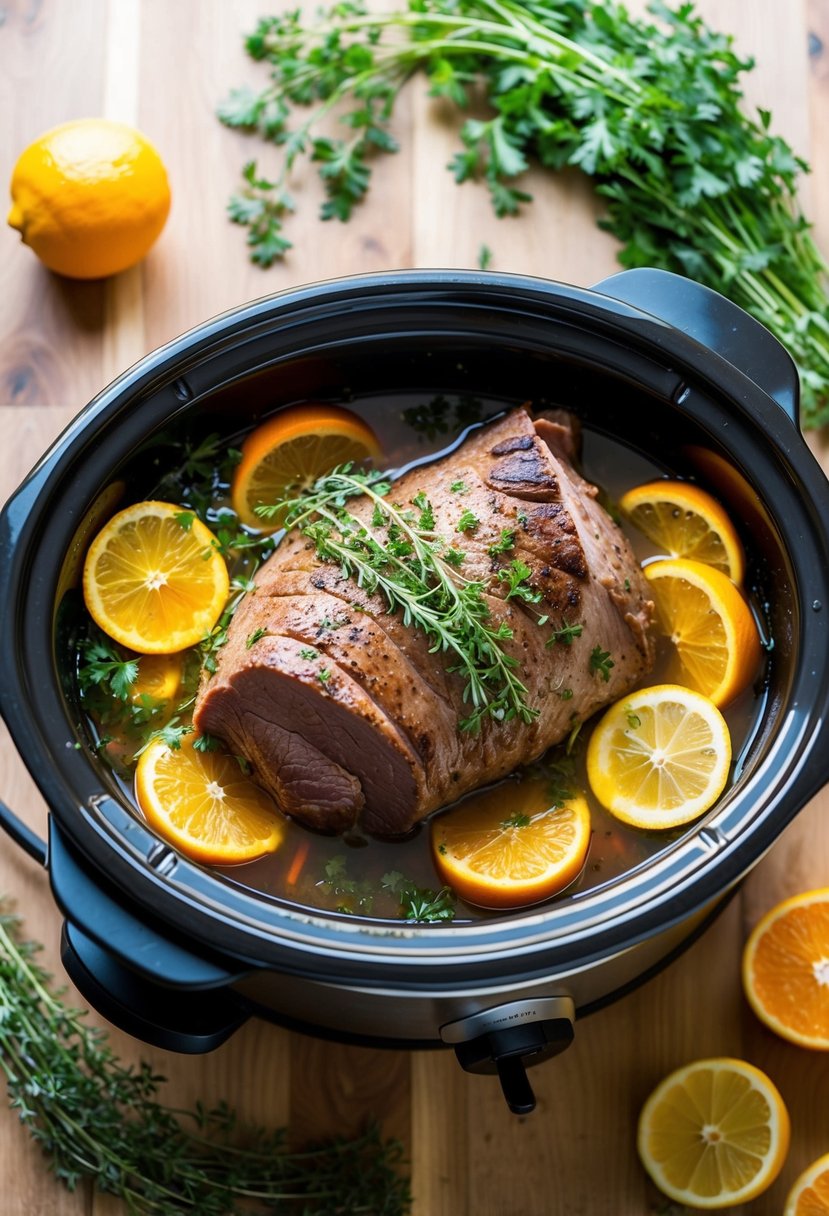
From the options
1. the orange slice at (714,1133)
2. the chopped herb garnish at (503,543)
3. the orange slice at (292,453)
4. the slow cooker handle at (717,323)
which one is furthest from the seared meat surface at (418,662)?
the orange slice at (714,1133)

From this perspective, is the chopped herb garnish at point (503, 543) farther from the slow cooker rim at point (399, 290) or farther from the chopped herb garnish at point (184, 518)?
the chopped herb garnish at point (184, 518)

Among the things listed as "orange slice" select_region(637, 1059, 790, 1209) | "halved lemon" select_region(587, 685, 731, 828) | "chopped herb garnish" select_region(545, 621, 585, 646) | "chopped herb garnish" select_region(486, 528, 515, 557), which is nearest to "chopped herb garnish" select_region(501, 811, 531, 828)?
"halved lemon" select_region(587, 685, 731, 828)

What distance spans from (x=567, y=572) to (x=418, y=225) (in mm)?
805

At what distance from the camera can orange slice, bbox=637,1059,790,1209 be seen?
1.80 metres

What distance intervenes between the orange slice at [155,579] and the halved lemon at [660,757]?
59 cm

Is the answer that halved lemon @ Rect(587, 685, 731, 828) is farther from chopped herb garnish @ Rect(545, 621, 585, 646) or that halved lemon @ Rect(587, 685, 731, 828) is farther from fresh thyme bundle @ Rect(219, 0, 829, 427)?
fresh thyme bundle @ Rect(219, 0, 829, 427)

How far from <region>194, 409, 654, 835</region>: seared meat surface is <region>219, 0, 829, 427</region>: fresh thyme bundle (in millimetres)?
551

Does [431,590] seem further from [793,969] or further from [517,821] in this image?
[793,969]

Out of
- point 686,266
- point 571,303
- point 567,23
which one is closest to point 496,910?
point 571,303

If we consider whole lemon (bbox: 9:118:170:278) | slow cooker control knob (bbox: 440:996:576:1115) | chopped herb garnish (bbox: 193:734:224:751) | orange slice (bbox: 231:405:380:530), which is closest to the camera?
slow cooker control knob (bbox: 440:996:576:1115)

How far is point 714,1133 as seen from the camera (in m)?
1.83

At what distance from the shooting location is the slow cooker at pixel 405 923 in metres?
1.42

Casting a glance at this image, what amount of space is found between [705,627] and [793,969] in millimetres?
546

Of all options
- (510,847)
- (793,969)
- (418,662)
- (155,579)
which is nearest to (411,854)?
(510,847)
